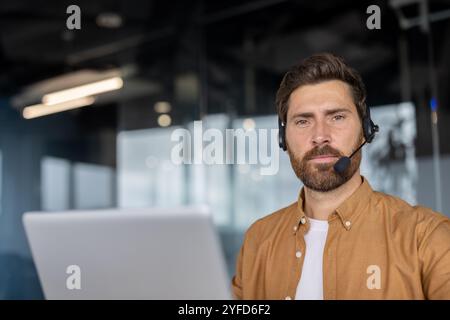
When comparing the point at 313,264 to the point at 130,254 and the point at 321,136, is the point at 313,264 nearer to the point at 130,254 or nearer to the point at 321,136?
the point at 321,136

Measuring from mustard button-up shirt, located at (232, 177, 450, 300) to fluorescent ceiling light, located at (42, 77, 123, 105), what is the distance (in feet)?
8.95

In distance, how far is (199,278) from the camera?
798mm

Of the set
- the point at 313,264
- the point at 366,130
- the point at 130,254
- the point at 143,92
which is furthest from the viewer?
the point at 143,92

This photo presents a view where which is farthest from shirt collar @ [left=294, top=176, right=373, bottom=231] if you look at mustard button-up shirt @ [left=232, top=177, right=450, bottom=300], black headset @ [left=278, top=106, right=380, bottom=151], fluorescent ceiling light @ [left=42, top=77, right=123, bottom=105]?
fluorescent ceiling light @ [left=42, top=77, right=123, bottom=105]

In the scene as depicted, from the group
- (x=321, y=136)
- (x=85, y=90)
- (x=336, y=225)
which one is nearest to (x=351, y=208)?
(x=336, y=225)

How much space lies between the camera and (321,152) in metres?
1.18

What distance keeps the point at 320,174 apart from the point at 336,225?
0.11m

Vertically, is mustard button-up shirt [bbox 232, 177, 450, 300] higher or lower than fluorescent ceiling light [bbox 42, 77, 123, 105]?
lower

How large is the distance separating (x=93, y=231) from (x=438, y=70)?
2.53 metres

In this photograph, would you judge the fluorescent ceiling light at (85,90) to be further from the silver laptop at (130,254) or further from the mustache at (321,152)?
the silver laptop at (130,254)

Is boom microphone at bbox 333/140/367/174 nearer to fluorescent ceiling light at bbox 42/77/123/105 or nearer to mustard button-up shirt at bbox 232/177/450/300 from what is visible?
mustard button-up shirt at bbox 232/177/450/300

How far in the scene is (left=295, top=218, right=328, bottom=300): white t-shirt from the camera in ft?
3.59
